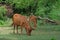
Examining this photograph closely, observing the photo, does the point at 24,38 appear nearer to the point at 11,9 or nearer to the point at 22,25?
the point at 22,25

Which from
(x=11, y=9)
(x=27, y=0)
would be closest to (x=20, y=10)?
(x=11, y=9)

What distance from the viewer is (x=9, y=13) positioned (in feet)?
105

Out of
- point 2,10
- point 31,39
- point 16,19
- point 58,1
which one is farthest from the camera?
point 2,10

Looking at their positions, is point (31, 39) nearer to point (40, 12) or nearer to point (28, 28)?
point (28, 28)

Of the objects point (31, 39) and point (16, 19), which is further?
point (16, 19)

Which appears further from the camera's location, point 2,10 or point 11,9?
point 11,9

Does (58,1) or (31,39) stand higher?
(58,1)

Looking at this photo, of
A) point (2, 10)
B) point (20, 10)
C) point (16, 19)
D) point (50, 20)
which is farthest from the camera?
point (20, 10)

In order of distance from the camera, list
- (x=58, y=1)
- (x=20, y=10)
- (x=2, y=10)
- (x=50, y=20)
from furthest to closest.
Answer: (x=20, y=10)
(x=2, y=10)
(x=50, y=20)
(x=58, y=1)

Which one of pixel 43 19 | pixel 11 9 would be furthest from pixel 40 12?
pixel 11 9

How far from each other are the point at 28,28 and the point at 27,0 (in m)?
3.31

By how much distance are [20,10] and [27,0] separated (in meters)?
13.8

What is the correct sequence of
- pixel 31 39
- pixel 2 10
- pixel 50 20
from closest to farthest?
pixel 31 39, pixel 50 20, pixel 2 10

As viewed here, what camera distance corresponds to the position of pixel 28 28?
18.0m
